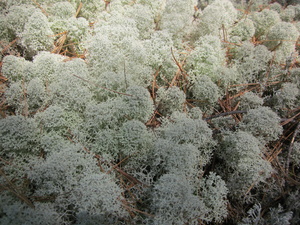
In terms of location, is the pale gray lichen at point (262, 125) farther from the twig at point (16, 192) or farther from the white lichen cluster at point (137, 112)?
the twig at point (16, 192)

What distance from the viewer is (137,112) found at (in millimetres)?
1777

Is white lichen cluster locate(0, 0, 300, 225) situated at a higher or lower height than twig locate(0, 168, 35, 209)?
higher

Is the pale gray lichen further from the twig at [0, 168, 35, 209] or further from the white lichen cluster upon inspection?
the twig at [0, 168, 35, 209]

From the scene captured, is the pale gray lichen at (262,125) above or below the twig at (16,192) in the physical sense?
above

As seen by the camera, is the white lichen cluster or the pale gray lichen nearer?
the white lichen cluster

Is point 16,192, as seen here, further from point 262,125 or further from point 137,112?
point 262,125

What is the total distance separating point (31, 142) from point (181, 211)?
1.17 meters

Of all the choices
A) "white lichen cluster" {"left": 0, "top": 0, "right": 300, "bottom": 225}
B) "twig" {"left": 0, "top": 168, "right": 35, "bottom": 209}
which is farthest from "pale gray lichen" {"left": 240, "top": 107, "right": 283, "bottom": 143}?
"twig" {"left": 0, "top": 168, "right": 35, "bottom": 209}

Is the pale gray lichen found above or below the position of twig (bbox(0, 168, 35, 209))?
above

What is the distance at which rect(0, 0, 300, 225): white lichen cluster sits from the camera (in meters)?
1.46

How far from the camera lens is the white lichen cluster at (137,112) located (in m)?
1.46

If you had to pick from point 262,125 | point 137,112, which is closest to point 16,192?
point 137,112

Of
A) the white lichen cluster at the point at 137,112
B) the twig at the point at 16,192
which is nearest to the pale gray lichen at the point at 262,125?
the white lichen cluster at the point at 137,112

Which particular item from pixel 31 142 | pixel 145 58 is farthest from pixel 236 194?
pixel 31 142
